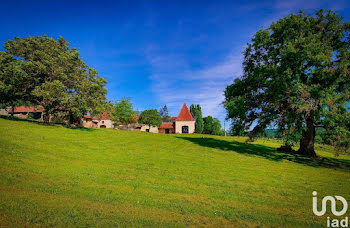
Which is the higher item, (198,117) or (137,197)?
(198,117)

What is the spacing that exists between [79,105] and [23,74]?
26.7 ft

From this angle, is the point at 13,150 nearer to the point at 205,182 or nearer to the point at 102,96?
the point at 205,182

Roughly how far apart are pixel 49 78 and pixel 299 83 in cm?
3494

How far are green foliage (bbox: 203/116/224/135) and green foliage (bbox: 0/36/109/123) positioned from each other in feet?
263

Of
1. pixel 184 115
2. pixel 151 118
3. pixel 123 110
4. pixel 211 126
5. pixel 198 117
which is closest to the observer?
pixel 123 110

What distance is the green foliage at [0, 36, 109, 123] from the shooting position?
24359 mm

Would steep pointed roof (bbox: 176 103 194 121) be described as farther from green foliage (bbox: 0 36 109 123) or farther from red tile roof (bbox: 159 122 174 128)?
green foliage (bbox: 0 36 109 123)

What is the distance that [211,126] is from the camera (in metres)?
103

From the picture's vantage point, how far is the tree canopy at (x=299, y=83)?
18.0m

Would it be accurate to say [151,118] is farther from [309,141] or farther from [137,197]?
[137,197]

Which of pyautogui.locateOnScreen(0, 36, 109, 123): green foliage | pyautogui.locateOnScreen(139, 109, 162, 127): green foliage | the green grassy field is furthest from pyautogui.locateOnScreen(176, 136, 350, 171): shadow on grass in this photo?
pyautogui.locateOnScreen(139, 109, 162, 127): green foliage

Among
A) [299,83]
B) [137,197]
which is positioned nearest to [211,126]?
[299,83]

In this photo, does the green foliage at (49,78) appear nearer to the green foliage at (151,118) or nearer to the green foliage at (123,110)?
the green foliage at (123,110)

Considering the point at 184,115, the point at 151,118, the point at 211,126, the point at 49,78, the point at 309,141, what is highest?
the point at 49,78
